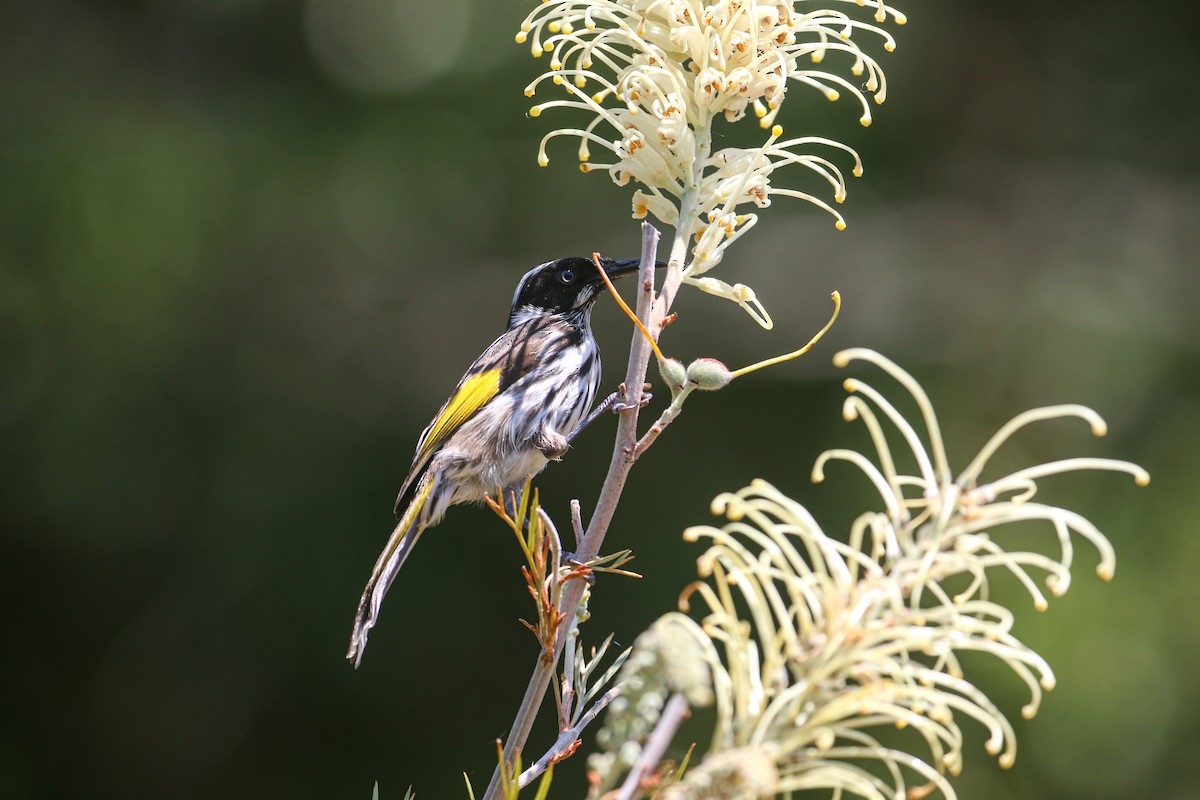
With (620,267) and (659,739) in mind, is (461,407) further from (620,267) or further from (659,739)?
(659,739)

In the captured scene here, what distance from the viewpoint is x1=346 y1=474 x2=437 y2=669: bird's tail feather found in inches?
76.2

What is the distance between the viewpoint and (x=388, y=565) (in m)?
2.17

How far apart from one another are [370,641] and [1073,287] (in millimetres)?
3355

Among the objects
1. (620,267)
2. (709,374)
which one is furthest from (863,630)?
(620,267)

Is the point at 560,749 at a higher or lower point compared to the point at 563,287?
lower

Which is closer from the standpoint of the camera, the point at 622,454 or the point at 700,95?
the point at 622,454

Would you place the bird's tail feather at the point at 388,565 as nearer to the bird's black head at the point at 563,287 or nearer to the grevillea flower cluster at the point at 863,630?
the bird's black head at the point at 563,287

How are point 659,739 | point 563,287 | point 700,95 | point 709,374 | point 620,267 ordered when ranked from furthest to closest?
point 563,287 → point 620,267 → point 700,95 → point 709,374 → point 659,739

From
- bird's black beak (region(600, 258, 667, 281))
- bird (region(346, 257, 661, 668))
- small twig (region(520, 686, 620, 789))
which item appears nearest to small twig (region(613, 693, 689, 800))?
small twig (region(520, 686, 620, 789))

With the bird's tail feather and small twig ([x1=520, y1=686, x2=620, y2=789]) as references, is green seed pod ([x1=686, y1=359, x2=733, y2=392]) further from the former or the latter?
the bird's tail feather

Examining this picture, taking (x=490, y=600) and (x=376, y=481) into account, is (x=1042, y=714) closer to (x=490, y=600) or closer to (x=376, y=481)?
(x=490, y=600)

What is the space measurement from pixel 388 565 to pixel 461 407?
58 centimetres

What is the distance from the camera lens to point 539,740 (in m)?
4.83

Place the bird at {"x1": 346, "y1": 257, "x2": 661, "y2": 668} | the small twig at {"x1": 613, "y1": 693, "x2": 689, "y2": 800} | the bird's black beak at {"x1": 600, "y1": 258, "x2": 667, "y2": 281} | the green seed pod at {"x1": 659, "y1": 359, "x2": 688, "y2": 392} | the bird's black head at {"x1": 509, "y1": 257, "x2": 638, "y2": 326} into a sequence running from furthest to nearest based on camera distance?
the bird's black head at {"x1": 509, "y1": 257, "x2": 638, "y2": 326} → the bird at {"x1": 346, "y1": 257, "x2": 661, "y2": 668} → the bird's black beak at {"x1": 600, "y1": 258, "x2": 667, "y2": 281} → the green seed pod at {"x1": 659, "y1": 359, "x2": 688, "y2": 392} → the small twig at {"x1": 613, "y1": 693, "x2": 689, "y2": 800}
